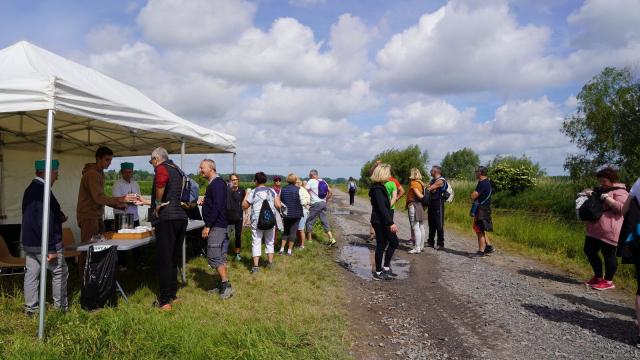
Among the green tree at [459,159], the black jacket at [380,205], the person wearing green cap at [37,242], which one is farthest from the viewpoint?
the green tree at [459,159]

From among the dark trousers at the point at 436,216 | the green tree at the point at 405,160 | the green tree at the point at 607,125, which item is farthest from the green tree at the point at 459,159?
the dark trousers at the point at 436,216

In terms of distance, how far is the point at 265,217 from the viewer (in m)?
6.93

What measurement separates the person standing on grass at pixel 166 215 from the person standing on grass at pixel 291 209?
11.6 ft

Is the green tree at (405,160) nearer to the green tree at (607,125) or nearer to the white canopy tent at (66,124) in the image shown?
the green tree at (607,125)

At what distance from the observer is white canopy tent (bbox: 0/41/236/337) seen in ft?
12.9

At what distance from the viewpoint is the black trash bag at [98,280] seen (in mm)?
4559

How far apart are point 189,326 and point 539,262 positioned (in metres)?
7.40

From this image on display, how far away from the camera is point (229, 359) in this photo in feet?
11.5

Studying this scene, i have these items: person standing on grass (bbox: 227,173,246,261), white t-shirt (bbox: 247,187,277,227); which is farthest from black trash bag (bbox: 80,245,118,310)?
white t-shirt (bbox: 247,187,277,227)

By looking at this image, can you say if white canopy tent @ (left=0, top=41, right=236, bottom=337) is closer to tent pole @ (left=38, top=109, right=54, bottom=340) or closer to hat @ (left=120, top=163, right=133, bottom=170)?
tent pole @ (left=38, top=109, right=54, bottom=340)

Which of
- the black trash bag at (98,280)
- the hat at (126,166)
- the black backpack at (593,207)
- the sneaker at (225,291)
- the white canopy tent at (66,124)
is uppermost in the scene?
the white canopy tent at (66,124)

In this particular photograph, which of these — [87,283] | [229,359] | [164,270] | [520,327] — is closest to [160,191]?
[164,270]

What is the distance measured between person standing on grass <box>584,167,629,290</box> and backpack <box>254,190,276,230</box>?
477 centimetres

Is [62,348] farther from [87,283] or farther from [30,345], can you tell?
[87,283]
